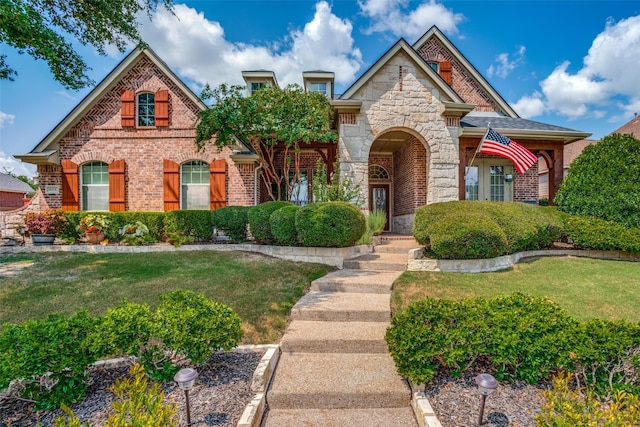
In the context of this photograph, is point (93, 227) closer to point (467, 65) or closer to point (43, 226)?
point (43, 226)

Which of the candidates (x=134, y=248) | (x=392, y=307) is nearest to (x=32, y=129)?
(x=134, y=248)

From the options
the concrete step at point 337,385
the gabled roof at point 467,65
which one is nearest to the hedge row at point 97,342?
the concrete step at point 337,385

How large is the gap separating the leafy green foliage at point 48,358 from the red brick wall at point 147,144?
27.6 feet

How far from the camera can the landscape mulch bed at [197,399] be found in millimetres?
2590

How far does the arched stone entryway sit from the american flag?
196 cm

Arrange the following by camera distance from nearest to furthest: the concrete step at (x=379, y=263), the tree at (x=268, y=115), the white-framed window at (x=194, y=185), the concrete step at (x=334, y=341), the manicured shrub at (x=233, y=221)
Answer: the concrete step at (x=334, y=341)
the concrete step at (x=379, y=263)
the manicured shrub at (x=233, y=221)
the tree at (x=268, y=115)
the white-framed window at (x=194, y=185)

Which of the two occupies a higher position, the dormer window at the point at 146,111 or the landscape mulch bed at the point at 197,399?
the dormer window at the point at 146,111

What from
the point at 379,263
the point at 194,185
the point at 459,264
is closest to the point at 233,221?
the point at 194,185

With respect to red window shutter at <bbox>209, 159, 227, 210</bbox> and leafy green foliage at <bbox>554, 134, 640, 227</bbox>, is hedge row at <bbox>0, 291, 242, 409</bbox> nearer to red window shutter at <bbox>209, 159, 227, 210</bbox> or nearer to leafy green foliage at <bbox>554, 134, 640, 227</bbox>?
red window shutter at <bbox>209, 159, 227, 210</bbox>

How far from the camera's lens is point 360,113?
389 inches

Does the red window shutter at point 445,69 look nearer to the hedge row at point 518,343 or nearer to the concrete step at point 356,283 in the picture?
the concrete step at point 356,283

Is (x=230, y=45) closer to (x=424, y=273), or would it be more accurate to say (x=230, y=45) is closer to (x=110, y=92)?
(x=110, y=92)

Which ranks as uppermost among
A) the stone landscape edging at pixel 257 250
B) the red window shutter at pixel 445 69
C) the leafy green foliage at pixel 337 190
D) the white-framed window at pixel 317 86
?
the red window shutter at pixel 445 69

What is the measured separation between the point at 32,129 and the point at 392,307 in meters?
→ 14.3
